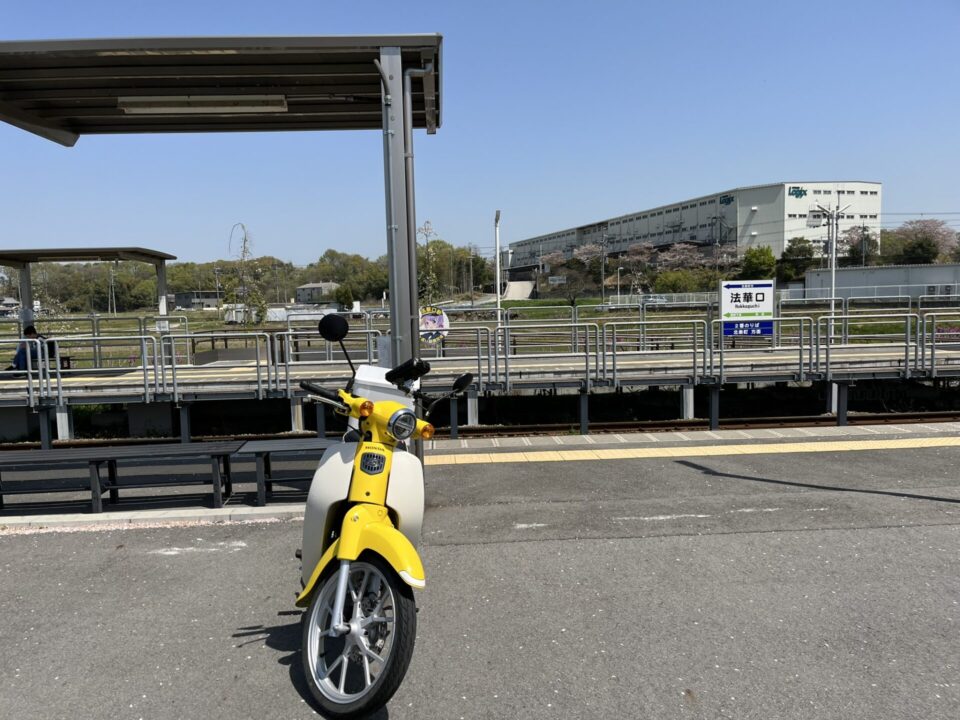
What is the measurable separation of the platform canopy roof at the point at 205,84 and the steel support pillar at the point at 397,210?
299 millimetres

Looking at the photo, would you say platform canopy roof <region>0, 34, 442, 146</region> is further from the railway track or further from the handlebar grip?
the railway track

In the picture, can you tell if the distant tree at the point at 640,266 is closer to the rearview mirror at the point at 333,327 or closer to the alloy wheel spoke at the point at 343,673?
the rearview mirror at the point at 333,327

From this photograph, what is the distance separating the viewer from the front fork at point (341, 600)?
115 inches

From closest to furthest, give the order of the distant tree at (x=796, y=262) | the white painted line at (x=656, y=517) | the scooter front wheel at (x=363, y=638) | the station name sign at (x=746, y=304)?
the scooter front wheel at (x=363, y=638) → the white painted line at (x=656, y=517) → the station name sign at (x=746, y=304) → the distant tree at (x=796, y=262)

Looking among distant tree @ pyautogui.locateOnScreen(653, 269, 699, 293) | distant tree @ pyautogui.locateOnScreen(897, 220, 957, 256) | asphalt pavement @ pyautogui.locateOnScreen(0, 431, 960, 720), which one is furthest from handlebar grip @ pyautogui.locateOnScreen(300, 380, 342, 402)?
distant tree @ pyautogui.locateOnScreen(897, 220, 957, 256)

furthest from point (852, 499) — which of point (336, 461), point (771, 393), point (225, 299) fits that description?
point (225, 299)

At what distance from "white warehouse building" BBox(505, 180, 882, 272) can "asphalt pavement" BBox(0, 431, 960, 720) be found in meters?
71.8

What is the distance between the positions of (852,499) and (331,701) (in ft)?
15.3

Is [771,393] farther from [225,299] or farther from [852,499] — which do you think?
[225,299]

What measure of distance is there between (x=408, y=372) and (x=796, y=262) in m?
70.5

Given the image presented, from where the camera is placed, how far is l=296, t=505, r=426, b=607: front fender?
2.92 m

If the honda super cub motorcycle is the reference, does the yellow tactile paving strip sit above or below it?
below

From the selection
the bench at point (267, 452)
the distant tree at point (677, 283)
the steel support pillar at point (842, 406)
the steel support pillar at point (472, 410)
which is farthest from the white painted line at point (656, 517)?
the distant tree at point (677, 283)

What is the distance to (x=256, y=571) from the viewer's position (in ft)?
15.3
